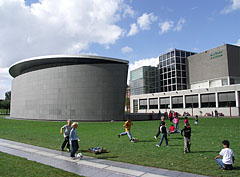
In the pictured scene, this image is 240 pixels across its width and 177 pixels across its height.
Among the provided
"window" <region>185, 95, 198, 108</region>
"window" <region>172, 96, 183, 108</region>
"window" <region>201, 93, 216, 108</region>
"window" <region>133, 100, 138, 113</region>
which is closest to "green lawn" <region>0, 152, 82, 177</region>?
"window" <region>201, 93, 216, 108</region>

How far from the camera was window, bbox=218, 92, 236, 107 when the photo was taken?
46.8m

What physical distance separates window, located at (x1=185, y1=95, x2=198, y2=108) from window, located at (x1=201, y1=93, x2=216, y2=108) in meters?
2.08

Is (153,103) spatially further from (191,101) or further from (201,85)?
(201,85)

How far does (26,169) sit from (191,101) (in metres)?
55.6

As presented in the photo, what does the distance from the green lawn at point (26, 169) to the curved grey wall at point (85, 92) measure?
2519 cm

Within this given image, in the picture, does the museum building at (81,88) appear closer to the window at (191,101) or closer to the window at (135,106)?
the window at (191,101)

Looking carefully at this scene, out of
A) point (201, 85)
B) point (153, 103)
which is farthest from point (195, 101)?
point (153, 103)

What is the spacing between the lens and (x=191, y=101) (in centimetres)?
5588

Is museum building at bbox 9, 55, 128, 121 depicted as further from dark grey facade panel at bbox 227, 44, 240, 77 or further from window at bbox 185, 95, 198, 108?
dark grey facade panel at bbox 227, 44, 240, 77

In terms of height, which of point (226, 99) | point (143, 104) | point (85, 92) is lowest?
point (143, 104)

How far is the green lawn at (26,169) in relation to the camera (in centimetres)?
562

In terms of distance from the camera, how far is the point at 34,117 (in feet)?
120

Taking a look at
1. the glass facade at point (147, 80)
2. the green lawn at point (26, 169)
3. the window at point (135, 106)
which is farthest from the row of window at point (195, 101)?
the green lawn at point (26, 169)

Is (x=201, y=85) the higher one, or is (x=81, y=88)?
(x=201, y=85)
